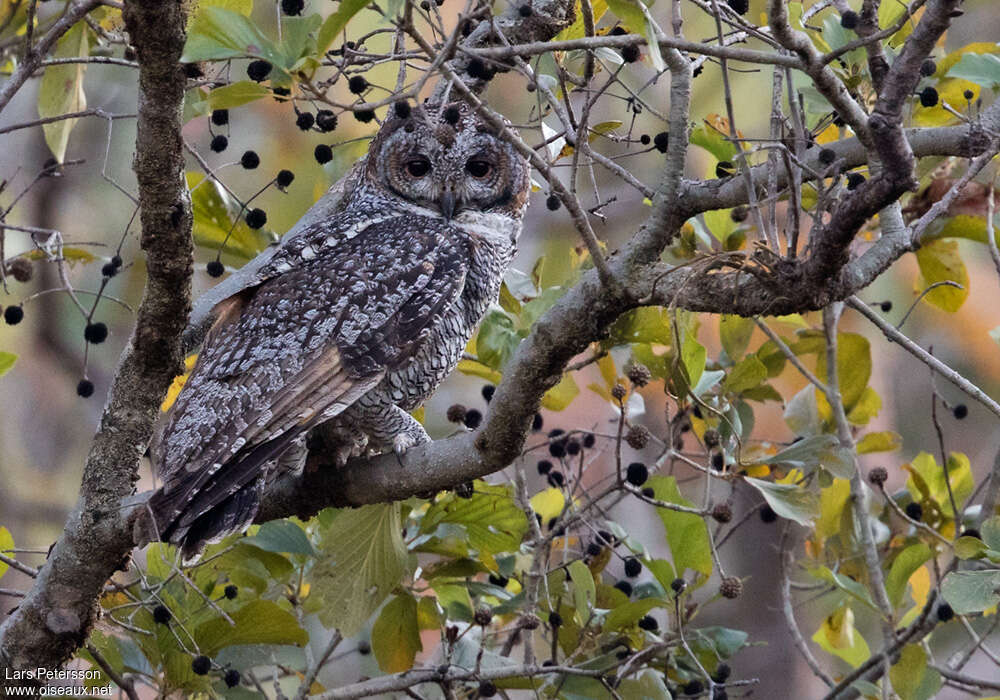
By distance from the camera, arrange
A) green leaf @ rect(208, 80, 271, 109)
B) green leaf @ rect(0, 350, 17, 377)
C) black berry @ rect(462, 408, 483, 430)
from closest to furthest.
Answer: green leaf @ rect(208, 80, 271, 109) < green leaf @ rect(0, 350, 17, 377) < black berry @ rect(462, 408, 483, 430)

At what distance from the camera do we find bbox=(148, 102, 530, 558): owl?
9.93 ft

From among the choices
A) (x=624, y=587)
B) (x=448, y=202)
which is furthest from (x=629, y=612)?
(x=448, y=202)

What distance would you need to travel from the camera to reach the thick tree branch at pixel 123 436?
2.63m

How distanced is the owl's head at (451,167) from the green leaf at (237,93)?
1501 mm

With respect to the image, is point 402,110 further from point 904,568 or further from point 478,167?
point 904,568

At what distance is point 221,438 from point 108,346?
6.07 m

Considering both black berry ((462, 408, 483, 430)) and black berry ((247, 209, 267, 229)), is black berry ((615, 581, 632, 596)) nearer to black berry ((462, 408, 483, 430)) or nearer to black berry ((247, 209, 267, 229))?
black berry ((462, 408, 483, 430))

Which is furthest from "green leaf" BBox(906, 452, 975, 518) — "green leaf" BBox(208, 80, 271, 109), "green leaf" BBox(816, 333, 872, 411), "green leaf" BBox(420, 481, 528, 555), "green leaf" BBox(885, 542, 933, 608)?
"green leaf" BBox(208, 80, 271, 109)

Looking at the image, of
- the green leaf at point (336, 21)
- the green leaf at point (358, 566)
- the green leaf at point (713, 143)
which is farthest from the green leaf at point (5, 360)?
the green leaf at point (713, 143)

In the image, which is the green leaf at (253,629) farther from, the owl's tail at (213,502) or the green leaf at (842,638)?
the green leaf at (842,638)

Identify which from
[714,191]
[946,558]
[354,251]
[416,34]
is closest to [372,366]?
[354,251]

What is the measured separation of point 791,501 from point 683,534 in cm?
37

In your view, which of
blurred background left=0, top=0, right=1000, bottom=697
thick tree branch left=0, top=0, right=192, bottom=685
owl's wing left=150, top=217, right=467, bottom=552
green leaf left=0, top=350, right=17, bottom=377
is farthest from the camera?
blurred background left=0, top=0, right=1000, bottom=697

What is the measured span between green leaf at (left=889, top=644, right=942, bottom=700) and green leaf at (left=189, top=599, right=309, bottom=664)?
1.74 meters
